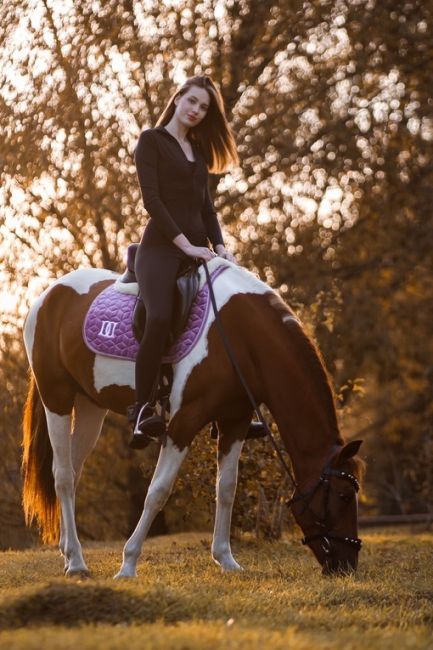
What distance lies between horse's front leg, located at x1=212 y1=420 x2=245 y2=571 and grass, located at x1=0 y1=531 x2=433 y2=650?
21 cm

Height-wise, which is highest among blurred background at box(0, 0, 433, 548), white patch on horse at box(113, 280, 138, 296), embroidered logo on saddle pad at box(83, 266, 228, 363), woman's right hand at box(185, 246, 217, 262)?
blurred background at box(0, 0, 433, 548)

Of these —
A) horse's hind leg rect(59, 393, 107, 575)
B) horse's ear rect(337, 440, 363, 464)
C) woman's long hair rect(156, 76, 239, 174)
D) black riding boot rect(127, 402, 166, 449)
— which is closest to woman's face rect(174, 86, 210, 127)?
woman's long hair rect(156, 76, 239, 174)

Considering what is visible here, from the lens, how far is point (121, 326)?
6809 mm

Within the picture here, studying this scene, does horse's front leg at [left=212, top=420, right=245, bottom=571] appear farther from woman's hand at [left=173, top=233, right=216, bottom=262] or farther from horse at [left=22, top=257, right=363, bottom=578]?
woman's hand at [left=173, top=233, right=216, bottom=262]

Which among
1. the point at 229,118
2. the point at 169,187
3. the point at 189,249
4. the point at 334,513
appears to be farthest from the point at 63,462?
the point at 229,118

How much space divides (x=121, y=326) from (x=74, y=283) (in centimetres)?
78

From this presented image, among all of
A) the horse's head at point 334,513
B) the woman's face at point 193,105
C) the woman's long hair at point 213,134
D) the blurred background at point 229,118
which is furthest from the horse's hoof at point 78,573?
the blurred background at point 229,118

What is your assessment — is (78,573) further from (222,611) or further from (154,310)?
(222,611)

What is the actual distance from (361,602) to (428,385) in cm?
1407

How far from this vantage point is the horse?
6.04 meters

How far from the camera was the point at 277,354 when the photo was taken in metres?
6.31

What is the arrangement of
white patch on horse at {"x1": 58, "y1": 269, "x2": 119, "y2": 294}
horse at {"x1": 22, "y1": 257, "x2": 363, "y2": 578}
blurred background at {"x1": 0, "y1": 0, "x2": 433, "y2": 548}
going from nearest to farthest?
horse at {"x1": 22, "y1": 257, "x2": 363, "y2": 578}
white patch on horse at {"x1": 58, "y1": 269, "x2": 119, "y2": 294}
blurred background at {"x1": 0, "y1": 0, "x2": 433, "y2": 548}

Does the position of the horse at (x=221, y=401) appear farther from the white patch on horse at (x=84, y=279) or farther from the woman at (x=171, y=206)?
the woman at (x=171, y=206)

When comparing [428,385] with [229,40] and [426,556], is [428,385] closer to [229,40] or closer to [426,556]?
[229,40]
